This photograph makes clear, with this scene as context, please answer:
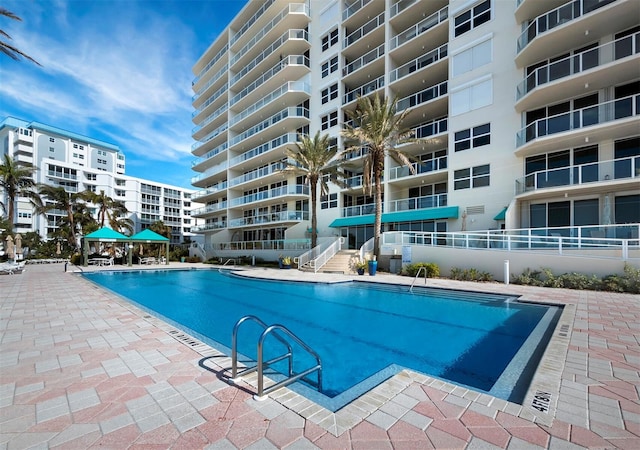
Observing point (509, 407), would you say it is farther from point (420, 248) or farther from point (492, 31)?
point (492, 31)

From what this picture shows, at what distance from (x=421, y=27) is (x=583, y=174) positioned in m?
17.1

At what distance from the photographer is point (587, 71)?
14.9 meters

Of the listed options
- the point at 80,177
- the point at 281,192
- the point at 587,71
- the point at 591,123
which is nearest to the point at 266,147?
the point at 281,192

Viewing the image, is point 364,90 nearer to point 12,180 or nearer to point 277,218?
point 277,218

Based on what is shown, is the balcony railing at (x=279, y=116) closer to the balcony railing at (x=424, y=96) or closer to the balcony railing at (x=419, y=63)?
the balcony railing at (x=419, y=63)

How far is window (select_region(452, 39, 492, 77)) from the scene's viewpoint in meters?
19.8

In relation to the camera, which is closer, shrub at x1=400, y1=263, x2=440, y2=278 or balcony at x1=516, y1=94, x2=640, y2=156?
balcony at x1=516, y1=94, x2=640, y2=156

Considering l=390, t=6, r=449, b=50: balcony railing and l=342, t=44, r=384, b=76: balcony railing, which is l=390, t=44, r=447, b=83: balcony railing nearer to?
l=390, t=6, r=449, b=50: balcony railing

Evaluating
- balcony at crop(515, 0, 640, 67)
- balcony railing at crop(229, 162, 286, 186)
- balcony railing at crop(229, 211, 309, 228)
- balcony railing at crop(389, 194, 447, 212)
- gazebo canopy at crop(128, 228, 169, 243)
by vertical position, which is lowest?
gazebo canopy at crop(128, 228, 169, 243)

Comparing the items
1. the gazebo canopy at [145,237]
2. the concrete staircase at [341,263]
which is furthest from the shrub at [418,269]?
the gazebo canopy at [145,237]

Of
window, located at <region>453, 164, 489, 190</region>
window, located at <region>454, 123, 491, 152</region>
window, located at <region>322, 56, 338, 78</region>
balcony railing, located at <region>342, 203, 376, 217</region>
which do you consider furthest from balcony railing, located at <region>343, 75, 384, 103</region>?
window, located at <region>453, 164, 489, 190</region>

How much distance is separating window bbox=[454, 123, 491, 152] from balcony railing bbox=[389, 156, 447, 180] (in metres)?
1.39

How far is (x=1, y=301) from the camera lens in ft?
32.1

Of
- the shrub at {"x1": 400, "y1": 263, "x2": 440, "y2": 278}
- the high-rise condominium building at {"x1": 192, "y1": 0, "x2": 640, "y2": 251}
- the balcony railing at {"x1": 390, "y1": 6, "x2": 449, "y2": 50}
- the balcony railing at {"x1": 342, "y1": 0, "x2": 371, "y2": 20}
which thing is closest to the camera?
the high-rise condominium building at {"x1": 192, "y1": 0, "x2": 640, "y2": 251}
